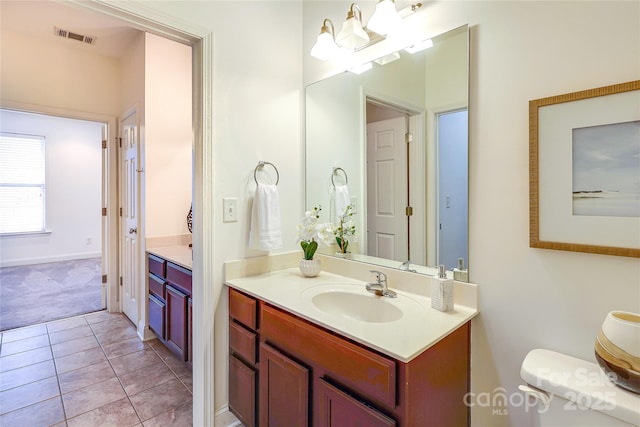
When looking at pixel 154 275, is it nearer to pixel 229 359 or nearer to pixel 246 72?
pixel 229 359

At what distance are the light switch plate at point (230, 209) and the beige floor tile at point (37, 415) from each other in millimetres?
1485

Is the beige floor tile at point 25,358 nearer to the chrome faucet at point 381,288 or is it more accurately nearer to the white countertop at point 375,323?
the white countertop at point 375,323

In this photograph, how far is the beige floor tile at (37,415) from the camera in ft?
5.64

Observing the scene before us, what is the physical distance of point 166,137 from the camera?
2.79 meters

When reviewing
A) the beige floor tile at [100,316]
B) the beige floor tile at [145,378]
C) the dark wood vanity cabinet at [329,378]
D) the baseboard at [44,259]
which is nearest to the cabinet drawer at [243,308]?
the dark wood vanity cabinet at [329,378]

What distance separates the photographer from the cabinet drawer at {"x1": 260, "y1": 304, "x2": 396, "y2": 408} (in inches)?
36.3

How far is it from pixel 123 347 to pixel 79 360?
0.29 m

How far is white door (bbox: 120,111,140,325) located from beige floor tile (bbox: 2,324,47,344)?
26.1 inches

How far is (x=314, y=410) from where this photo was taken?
1.16 meters

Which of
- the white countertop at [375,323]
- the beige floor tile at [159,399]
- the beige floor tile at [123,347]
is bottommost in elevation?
the beige floor tile at [159,399]

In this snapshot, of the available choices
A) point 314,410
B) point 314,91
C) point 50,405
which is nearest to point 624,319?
point 314,410

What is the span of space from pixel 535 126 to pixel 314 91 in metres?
1.24

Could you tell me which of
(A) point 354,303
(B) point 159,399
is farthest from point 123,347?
(A) point 354,303

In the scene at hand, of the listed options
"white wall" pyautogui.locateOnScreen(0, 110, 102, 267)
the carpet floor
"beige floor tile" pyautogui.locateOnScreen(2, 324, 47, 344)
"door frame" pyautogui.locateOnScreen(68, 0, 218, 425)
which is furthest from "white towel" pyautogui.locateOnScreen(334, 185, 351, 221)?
"white wall" pyautogui.locateOnScreen(0, 110, 102, 267)
